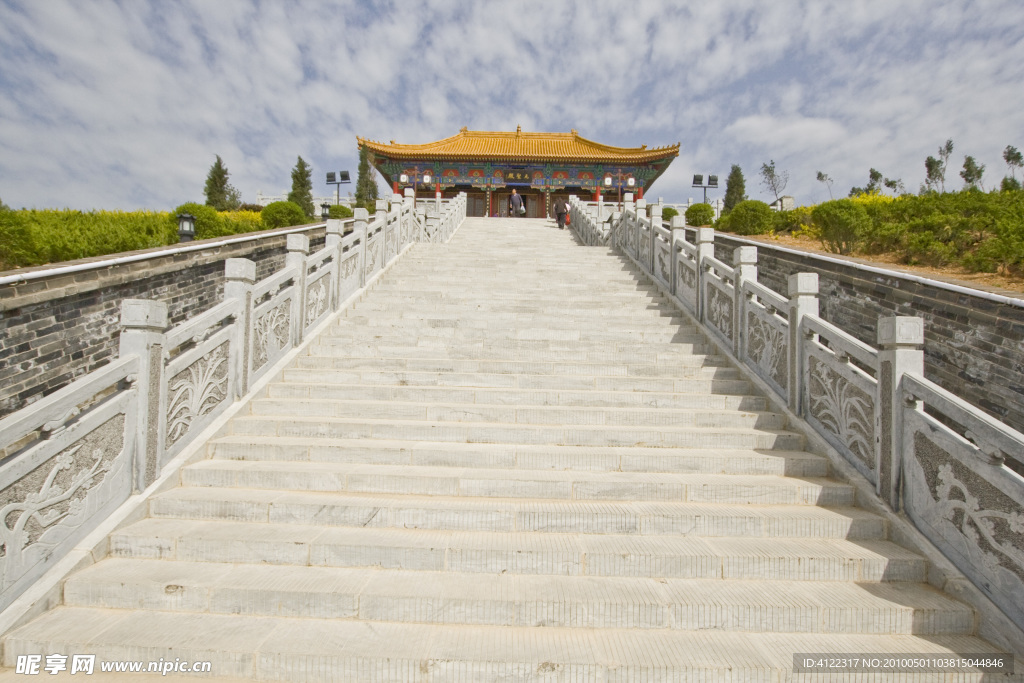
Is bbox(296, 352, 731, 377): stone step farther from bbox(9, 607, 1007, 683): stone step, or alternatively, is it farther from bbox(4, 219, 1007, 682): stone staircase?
bbox(9, 607, 1007, 683): stone step

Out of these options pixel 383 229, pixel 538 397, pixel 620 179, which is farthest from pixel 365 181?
pixel 538 397

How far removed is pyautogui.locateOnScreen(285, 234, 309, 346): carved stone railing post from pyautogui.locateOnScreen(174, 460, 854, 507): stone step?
7.31 ft

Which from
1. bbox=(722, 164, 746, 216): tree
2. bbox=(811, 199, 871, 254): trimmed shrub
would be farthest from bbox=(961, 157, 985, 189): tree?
bbox=(811, 199, 871, 254): trimmed shrub

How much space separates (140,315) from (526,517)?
2.86m

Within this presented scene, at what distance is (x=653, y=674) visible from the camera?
7.75 feet

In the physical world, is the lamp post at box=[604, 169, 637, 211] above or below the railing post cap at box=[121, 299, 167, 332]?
above

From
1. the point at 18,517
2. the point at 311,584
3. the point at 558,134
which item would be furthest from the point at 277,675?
the point at 558,134

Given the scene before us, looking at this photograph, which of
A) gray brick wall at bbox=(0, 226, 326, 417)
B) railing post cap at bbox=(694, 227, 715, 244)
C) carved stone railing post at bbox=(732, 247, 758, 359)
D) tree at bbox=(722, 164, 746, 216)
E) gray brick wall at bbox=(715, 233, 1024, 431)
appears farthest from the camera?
tree at bbox=(722, 164, 746, 216)

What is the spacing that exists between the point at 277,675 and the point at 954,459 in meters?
3.70

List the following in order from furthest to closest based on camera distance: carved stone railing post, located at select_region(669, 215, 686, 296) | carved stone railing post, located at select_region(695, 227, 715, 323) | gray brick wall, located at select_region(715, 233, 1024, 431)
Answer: carved stone railing post, located at select_region(669, 215, 686, 296) < carved stone railing post, located at select_region(695, 227, 715, 323) < gray brick wall, located at select_region(715, 233, 1024, 431)

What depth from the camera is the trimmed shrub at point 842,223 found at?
9.90 metres

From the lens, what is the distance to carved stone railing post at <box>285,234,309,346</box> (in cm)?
560

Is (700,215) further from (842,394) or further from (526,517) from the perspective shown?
(526,517)

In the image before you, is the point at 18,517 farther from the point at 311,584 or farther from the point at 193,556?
the point at 311,584
